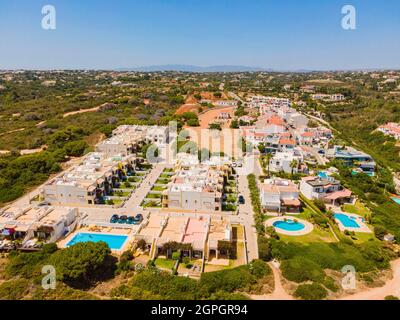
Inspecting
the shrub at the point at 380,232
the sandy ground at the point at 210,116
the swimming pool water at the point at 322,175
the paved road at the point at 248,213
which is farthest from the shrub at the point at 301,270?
the sandy ground at the point at 210,116

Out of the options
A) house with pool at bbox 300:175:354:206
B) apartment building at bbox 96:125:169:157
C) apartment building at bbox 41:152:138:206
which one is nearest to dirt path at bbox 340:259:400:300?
house with pool at bbox 300:175:354:206

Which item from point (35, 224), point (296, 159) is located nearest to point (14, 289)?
point (35, 224)

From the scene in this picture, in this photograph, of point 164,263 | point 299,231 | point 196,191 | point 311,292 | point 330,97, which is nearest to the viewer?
point 311,292

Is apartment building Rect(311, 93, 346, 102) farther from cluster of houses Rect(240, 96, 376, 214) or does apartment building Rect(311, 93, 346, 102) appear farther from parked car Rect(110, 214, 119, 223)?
parked car Rect(110, 214, 119, 223)

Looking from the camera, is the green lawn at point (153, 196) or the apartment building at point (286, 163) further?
the apartment building at point (286, 163)

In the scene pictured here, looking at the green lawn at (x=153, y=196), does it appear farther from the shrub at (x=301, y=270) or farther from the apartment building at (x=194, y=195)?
the shrub at (x=301, y=270)
